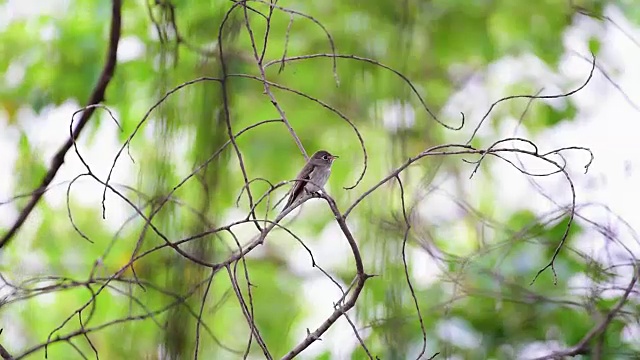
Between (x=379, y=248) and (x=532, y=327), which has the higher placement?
(x=532, y=327)

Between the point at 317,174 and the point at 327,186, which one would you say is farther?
the point at 327,186

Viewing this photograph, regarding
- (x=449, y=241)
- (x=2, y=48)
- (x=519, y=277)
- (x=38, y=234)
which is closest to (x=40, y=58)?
(x=2, y=48)

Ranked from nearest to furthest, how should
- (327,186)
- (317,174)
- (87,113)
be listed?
(87,113) < (317,174) < (327,186)

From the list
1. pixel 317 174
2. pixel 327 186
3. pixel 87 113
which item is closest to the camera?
pixel 87 113

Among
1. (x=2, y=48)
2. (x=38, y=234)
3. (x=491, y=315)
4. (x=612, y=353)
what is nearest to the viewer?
(x=612, y=353)

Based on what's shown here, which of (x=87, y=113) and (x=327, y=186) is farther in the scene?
(x=327, y=186)

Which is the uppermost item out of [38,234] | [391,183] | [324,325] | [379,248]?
[38,234]

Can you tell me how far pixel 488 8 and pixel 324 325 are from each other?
1.94m

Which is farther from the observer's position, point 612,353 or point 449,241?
point 449,241

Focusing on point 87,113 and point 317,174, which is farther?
point 317,174

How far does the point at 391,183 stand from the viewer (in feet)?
4.60

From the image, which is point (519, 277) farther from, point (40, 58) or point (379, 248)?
point (40, 58)

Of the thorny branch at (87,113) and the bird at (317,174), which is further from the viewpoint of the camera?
the bird at (317,174)

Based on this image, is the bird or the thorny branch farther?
the bird
